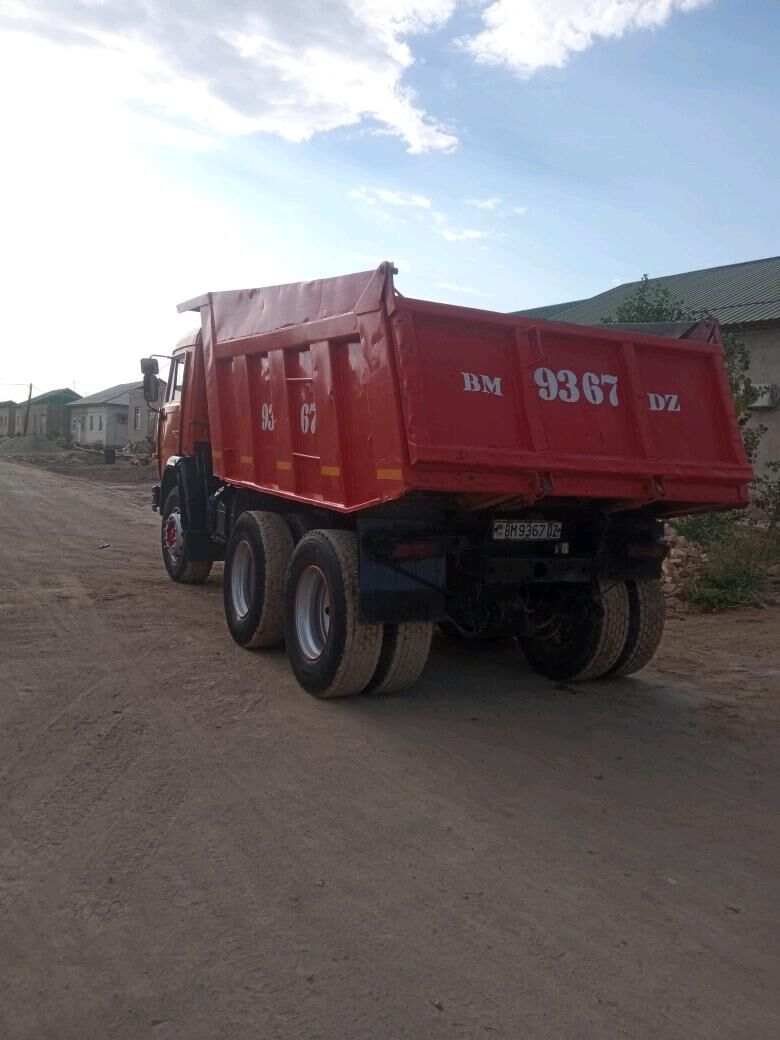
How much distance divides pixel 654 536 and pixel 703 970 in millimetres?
4134

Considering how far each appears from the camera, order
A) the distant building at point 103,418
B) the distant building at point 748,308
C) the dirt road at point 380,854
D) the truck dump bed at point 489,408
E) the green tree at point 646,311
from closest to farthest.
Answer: the dirt road at point 380,854
the truck dump bed at point 489,408
the green tree at point 646,311
the distant building at point 748,308
the distant building at point 103,418

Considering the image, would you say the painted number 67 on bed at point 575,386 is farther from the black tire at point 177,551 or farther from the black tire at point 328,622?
the black tire at point 177,551

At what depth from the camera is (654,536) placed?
7.29 metres

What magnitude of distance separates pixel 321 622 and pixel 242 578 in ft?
5.51

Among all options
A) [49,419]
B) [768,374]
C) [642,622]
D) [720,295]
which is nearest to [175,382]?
[642,622]

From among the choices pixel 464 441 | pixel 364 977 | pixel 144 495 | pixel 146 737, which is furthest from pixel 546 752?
pixel 144 495

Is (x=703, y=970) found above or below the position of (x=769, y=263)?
below

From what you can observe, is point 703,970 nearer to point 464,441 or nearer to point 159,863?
point 159,863

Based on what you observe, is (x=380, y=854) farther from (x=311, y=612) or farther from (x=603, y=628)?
(x=603, y=628)

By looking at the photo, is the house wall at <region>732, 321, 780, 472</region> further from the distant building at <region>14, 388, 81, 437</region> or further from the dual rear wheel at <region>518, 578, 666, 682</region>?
the distant building at <region>14, 388, 81, 437</region>

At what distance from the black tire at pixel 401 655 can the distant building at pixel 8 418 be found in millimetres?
111863

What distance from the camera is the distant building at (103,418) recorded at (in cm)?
8000

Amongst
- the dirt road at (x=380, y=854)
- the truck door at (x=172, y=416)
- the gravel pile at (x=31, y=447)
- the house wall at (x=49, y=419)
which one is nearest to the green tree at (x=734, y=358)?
the dirt road at (x=380, y=854)

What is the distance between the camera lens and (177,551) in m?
12.0
